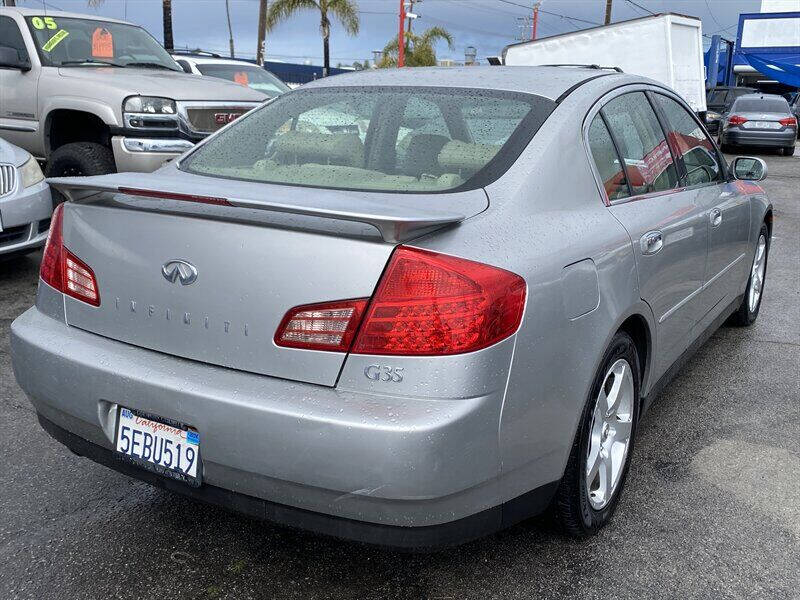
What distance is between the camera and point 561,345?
232 cm

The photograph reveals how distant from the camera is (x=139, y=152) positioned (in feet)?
22.5

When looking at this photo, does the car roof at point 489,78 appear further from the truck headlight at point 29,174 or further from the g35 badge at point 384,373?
the truck headlight at point 29,174

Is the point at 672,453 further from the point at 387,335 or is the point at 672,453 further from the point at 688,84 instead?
the point at 688,84

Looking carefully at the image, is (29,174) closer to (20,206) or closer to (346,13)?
(20,206)

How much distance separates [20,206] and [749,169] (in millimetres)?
4759

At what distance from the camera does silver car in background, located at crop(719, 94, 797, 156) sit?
19.5 metres

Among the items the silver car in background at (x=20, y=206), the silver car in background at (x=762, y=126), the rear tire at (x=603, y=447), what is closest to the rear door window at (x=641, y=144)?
the rear tire at (x=603, y=447)

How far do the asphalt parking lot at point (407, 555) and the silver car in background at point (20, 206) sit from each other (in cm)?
241

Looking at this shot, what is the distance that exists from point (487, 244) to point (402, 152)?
75 cm

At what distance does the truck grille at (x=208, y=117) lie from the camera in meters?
7.18

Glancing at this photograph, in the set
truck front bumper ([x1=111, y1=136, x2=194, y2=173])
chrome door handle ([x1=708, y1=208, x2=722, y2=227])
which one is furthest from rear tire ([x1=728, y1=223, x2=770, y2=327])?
truck front bumper ([x1=111, y1=136, x2=194, y2=173])

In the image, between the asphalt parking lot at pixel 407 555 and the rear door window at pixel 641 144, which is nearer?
the asphalt parking lot at pixel 407 555

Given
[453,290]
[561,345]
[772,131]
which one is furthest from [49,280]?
[772,131]

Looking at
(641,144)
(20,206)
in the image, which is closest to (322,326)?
(641,144)
